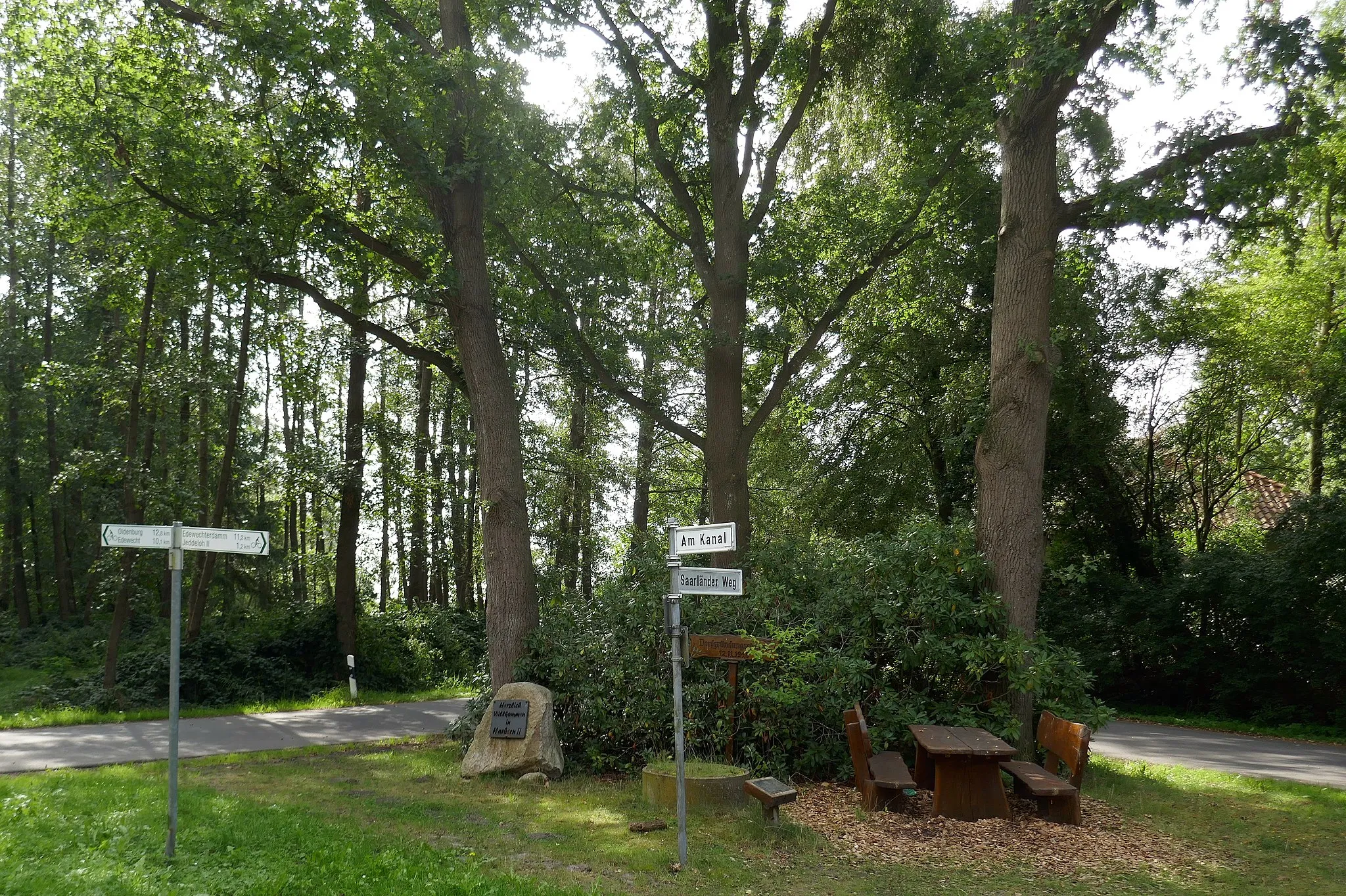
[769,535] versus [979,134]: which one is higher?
[979,134]

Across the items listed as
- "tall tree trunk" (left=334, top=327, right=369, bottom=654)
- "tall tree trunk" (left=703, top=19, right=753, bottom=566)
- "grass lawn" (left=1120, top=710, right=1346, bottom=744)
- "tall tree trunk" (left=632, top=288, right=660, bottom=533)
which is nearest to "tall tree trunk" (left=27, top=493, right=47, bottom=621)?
"tall tree trunk" (left=334, top=327, right=369, bottom=654)

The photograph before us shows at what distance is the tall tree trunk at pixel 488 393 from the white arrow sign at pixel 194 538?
551 cm

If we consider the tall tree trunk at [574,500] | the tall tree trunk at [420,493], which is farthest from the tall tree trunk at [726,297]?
the tall tree trunk at [574,500]

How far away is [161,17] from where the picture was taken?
12.1 meters

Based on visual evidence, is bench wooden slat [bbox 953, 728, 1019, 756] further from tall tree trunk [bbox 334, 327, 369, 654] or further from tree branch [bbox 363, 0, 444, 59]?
tall tree trunk [bbox 334, 327, 369, 654]

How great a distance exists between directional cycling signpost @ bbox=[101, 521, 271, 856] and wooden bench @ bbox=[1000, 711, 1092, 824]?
646cm

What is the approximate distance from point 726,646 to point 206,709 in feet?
37.9

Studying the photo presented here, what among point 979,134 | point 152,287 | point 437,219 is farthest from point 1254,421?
point 152,287

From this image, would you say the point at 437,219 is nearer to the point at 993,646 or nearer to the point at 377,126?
the point at 377,126

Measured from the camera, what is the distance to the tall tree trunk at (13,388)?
77.9 ft

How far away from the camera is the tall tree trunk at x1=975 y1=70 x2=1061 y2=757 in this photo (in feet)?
32.8

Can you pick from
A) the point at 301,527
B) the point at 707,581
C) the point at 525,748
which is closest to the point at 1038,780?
the point at 707,581

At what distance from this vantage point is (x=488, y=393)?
1217 centimetres

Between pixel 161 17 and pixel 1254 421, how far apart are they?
70.9 feet
